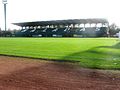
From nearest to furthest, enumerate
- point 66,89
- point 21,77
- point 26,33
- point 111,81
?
1. point 66,89
2. point 111,81
3. point 21,77
4. point 26,33

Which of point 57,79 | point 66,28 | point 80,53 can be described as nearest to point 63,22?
point 66,28

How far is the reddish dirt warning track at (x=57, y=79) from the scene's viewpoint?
31.4ft

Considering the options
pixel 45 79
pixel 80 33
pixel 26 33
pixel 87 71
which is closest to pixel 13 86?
pixel 45 79

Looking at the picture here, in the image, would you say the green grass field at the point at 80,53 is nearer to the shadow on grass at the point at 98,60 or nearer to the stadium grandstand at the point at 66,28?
the shadow on grass at the point at 98,60

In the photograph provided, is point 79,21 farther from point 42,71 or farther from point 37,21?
point 42,71

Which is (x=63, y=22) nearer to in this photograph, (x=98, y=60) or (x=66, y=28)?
(x=66, y=28)

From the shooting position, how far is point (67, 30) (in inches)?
3738

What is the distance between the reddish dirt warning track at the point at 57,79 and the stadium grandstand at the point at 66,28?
237 ft

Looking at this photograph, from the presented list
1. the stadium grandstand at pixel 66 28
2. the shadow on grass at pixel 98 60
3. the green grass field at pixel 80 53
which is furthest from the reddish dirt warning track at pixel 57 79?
the stadium grandstand at pixel 66 28

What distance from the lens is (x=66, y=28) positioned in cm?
9738

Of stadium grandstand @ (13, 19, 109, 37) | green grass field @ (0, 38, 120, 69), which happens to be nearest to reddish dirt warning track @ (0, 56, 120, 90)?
green grass field @ (0, 38, 120, 69)

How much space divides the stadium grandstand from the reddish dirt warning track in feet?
237

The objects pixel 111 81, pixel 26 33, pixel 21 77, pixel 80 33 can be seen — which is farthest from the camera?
pixel 26 33

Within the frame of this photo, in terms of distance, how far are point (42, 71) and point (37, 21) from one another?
90714mm
